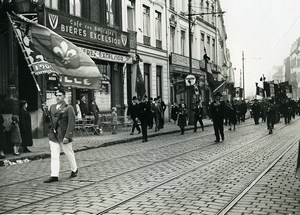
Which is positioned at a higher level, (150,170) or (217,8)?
(217,8)

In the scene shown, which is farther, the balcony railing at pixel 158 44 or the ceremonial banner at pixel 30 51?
Result: the balcony railing at pixel 158 44

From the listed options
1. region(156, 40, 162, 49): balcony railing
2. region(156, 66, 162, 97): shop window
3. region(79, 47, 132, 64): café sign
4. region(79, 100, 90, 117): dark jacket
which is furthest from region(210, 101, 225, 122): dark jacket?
region(156, 40, 162, 49): balcony railing

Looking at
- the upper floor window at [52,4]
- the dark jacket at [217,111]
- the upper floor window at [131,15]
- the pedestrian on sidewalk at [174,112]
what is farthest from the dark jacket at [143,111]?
the pedestrian on sidewalk at [174,112]

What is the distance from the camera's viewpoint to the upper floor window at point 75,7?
74.8ft

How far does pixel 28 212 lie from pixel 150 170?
4.20m

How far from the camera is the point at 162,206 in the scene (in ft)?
20.9

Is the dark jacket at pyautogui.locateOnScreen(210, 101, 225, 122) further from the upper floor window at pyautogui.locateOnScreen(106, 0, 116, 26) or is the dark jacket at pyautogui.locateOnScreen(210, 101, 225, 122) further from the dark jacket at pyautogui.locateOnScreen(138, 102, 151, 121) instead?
the upper floor window at pyautogui.locateOnScreen(106, 0, 116, 26)

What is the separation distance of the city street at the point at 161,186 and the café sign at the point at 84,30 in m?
9.28

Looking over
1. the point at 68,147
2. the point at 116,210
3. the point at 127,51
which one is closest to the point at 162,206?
the point at 116,210

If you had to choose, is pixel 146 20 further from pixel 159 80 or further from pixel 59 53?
pixel 59 53

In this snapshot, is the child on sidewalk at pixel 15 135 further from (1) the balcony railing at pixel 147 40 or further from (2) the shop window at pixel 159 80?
(2) the shop window at pixel 159 80

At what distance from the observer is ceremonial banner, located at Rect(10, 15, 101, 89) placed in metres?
12.9

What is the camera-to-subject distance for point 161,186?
Answer: 7969mm

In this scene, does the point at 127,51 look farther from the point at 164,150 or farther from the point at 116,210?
the point at 116,210
